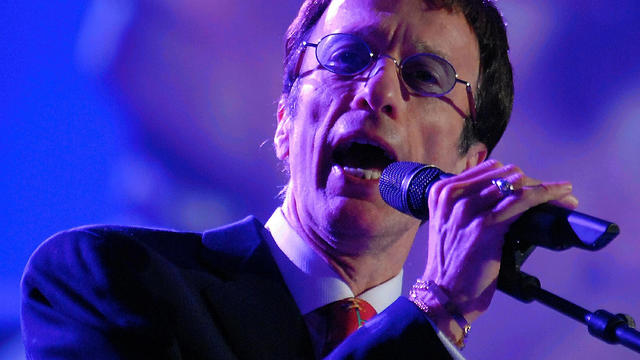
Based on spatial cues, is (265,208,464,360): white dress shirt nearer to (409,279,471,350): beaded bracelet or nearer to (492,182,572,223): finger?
(409,279,471,350): beaded bracelet

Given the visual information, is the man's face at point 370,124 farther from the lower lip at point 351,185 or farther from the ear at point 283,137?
the ear at point 283,137

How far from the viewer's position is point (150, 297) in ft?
4.94

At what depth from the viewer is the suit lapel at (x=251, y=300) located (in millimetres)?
1582

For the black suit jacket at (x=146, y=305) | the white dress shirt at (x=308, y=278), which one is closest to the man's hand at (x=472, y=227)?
the black suit jacket at (x=146, y=305)

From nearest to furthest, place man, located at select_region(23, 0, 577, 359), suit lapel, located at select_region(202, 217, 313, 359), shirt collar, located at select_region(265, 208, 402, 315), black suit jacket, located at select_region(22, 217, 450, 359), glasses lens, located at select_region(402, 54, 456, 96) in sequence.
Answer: man, located at select_region(23, 0, 577, 359) → black suit jacket, located at select_region(22, 217, 450, 359) → suit lapel, located at select_region(202, 217, 313, 359) → shirt collar, located at select_region(265, 208, 402, 315) → glasses lens, located at select_region(402, 54, 456, 96)

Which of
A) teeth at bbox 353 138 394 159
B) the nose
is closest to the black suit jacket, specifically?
teeth at bbox 353 138 394 159

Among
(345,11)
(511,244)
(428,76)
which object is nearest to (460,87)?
(428,76)

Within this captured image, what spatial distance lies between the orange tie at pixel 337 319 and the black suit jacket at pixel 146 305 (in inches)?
1.6

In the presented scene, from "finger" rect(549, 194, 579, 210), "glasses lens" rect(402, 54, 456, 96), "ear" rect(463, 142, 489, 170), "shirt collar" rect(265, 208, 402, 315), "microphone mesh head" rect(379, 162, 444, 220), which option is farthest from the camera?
"ear" rect(463, 142, 489, 170)

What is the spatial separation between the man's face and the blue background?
19.0 inches

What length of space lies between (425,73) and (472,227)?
89 centimetres

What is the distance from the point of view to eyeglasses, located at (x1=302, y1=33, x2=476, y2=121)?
2.01m

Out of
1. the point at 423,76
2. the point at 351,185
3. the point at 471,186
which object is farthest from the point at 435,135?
the point at 471,186

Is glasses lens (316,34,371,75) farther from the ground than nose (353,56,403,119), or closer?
farther from the ground
